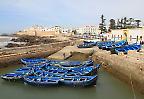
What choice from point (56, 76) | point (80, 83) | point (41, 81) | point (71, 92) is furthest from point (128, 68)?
point (41, 81)

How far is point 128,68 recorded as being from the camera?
24344mm

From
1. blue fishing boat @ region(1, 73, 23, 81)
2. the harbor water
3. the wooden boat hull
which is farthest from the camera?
blue fishing boat @ region(1, 73, 23, 81)

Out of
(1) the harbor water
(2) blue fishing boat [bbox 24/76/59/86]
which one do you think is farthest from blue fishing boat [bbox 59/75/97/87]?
(2) blue fishing boat [bbox 24/76/59/86]

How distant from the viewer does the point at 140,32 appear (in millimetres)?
42094

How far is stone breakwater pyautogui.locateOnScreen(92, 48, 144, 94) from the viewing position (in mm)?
21159

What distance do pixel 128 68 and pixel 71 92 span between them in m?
6.53

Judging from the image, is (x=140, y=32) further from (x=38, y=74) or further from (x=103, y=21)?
(x=103, y=21)

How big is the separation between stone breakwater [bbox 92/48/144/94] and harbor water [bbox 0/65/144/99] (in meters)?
0.67

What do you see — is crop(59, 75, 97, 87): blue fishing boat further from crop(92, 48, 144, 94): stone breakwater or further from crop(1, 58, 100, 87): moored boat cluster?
crop(92, 48, 144, 94): stone breakwater

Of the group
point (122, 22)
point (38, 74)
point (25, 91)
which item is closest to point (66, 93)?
point (25, 91)

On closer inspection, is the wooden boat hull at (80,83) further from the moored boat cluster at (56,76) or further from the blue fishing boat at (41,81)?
the blue fishing boat at (41,81)

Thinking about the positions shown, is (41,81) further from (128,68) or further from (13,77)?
(128,68)

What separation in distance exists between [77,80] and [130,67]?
5.36 meters

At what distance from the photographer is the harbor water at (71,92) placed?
20422mm
